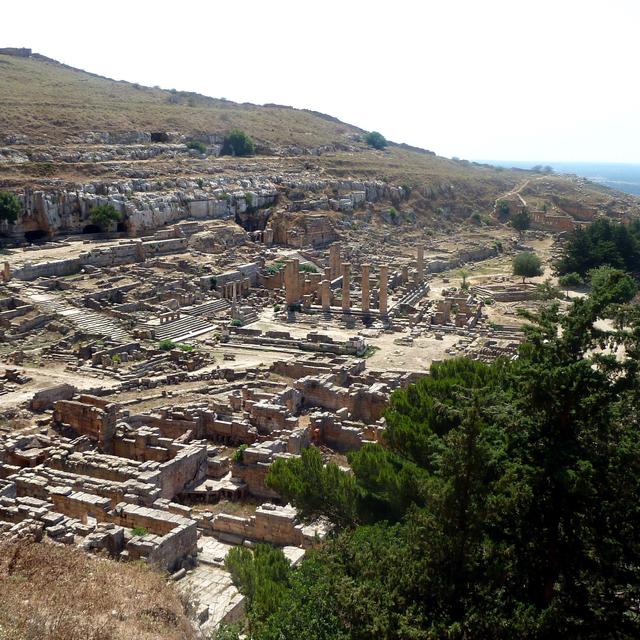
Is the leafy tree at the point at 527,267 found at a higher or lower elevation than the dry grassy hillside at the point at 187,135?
lower

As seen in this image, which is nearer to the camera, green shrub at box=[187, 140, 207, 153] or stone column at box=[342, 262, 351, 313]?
stone column at box=[342, 262, 351, 313]

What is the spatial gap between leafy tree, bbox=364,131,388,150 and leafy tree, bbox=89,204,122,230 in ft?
215

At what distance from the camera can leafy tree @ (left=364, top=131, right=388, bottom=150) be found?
353 ft

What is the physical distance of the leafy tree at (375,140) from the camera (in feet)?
353

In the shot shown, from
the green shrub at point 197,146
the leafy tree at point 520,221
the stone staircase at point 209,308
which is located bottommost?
the stone staircase at point 209,308

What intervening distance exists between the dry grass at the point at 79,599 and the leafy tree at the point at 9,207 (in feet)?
117

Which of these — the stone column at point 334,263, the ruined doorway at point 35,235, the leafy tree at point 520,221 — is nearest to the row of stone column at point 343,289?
the stone column at point 334,263

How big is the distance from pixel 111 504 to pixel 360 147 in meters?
91.0

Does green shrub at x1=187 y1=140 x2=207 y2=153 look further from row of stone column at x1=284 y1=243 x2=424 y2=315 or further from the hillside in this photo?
row of stone column at x1=284 y1=243 x2=424 y2=315

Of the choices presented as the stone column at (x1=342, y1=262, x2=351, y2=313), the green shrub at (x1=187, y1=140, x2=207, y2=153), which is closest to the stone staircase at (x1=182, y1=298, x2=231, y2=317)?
the stone column at (x1=342, y1=262, x2=351, y2=313)

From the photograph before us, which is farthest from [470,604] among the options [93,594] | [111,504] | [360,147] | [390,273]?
[360,147]

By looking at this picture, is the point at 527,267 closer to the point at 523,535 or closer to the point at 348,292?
the point at 348,292

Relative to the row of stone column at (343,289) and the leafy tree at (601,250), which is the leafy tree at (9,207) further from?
the leafy tree at (601,250)

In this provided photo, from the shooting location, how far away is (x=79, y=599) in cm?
954
